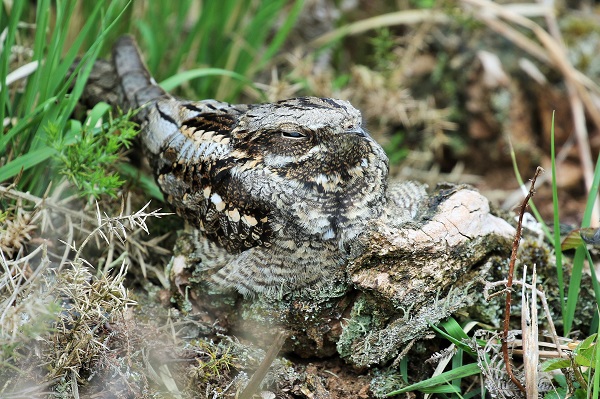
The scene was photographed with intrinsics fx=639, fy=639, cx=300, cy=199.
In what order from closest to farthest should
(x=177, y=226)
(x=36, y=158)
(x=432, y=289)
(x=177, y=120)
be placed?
1. (x=432, y=289)
2. (x=36, y=158)
3. (x=177, y=120)
4. (x=177, y=226)

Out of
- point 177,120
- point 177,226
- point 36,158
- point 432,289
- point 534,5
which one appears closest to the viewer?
point 432,289

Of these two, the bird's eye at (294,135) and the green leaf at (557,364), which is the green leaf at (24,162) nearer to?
the bird's eye at (294,135)

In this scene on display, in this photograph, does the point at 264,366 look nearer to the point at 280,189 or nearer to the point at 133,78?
the point at 280,189

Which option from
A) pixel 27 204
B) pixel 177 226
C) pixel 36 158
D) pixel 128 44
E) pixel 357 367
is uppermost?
pixel 128 44

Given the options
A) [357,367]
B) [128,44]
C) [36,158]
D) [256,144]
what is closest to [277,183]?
[256,144]

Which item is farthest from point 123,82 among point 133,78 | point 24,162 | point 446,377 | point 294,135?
point 446,377

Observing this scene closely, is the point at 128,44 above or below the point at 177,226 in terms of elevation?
above

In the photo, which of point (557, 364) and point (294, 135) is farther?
point (294, 135)

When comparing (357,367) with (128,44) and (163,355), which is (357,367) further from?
(128,44)

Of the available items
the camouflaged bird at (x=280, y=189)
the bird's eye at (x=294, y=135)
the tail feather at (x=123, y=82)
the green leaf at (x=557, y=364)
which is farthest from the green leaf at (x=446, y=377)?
the tail feather at (x=123, y=82)
